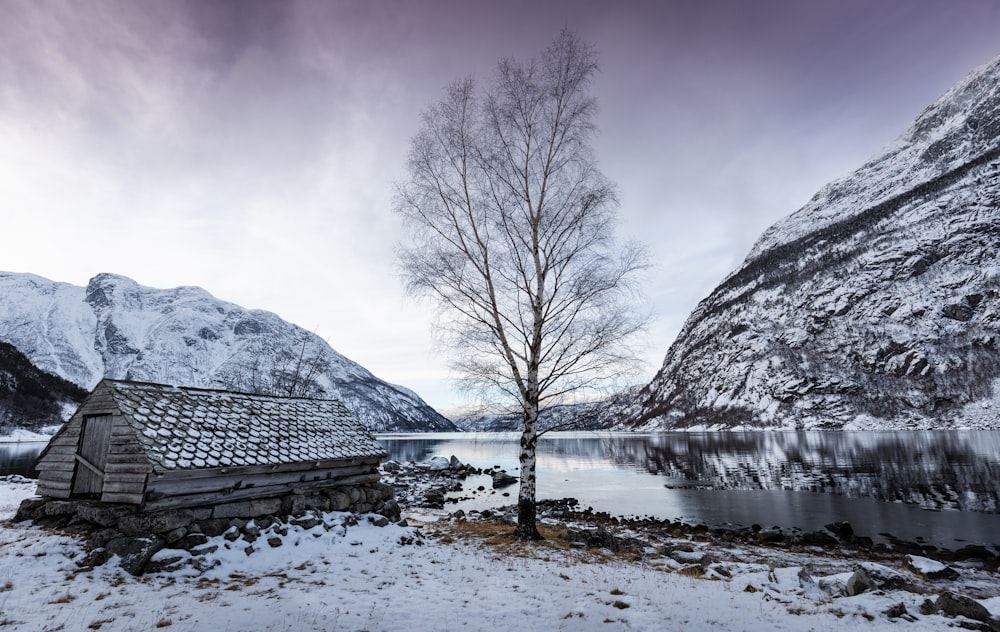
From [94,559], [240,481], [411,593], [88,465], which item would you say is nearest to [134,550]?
[94,559]

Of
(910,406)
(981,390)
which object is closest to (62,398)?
(910,406)

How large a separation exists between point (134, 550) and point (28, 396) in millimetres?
183832

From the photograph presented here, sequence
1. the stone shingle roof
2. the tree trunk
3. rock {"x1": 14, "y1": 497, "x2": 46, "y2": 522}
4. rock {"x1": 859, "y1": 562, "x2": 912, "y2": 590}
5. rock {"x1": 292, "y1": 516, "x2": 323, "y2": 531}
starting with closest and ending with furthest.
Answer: rock {"x1": 859, "y1": 562, "x2": 912, "y2": 590}, the stone shingle roof, rock {"x1": 14, "y1": 497, "x2": 46, "y2": 522}, rock {"x1": 292, "y1": 516, "x2": 323, "y2": 531}, the tree trunk

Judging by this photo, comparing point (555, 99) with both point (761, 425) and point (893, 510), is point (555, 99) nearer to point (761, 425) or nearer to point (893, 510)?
point (893, 510)

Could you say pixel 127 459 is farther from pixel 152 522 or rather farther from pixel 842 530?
pixel 842 530

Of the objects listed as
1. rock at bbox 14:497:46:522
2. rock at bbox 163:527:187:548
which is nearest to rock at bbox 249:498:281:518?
rock at bbox 163:527:187:548

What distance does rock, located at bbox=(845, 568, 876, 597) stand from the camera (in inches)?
380

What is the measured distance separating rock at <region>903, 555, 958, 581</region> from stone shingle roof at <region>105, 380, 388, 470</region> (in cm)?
1939

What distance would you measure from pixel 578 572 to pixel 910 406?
20578cm

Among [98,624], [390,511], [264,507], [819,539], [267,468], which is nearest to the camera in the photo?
[98,624]

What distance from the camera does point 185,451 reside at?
511 inches

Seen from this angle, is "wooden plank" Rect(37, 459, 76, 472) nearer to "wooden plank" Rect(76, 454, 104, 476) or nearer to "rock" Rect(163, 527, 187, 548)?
"wooden plank" Rect(76, 454, 104, 476)

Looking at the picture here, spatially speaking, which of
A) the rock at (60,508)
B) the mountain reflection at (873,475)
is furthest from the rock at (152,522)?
the mountain reflection at (873,475)

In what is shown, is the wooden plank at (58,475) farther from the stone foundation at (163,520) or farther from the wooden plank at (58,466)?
the stone foundation at (163,520)
